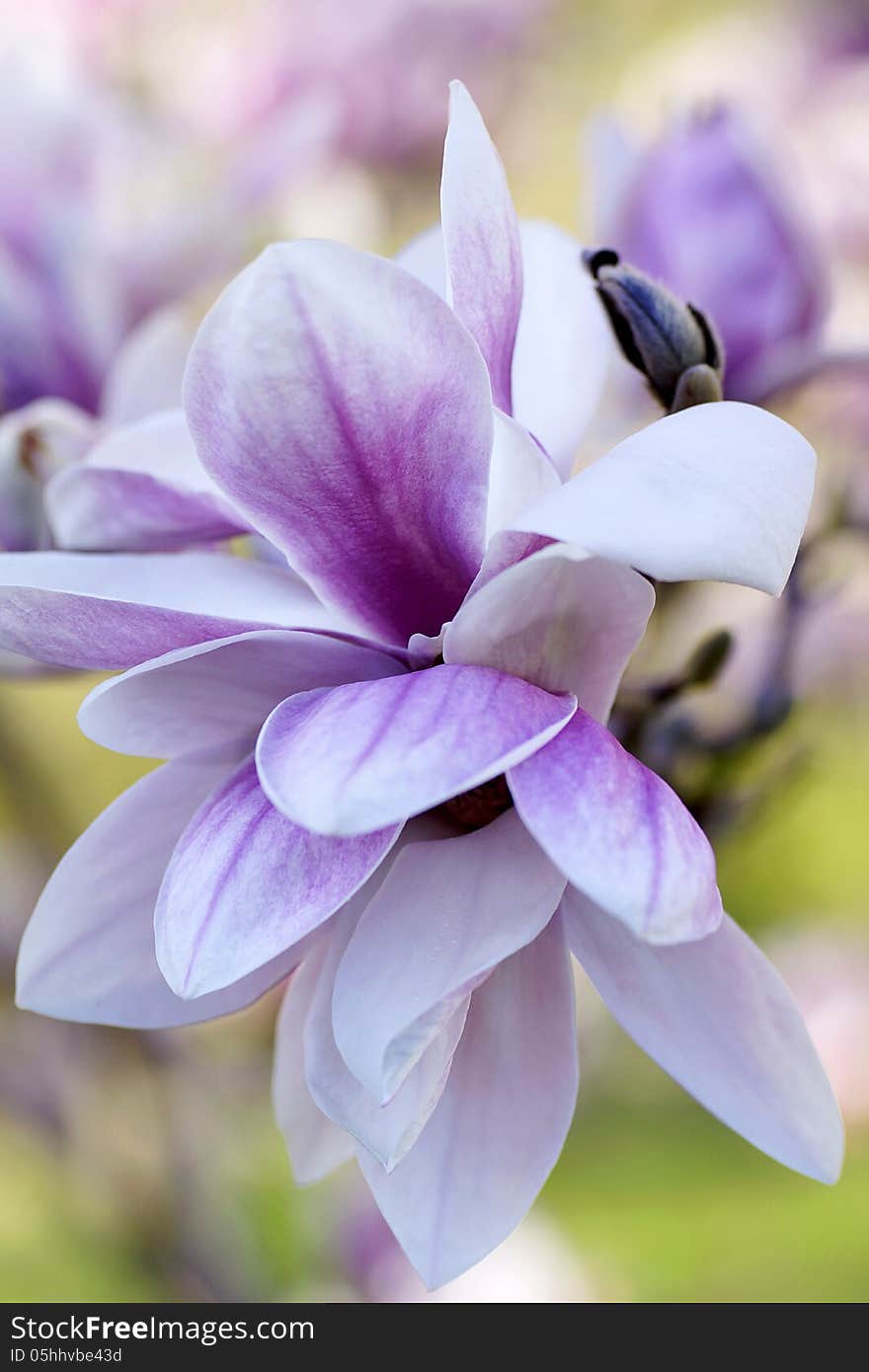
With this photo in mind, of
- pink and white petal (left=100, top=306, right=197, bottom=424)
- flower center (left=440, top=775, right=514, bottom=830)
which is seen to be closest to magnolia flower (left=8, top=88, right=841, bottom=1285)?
flower center (left=440, top=775, right=514, bottom=830)

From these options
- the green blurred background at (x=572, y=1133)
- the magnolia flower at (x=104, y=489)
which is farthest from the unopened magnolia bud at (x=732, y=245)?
the magnolia flower at (x=104, y=489)

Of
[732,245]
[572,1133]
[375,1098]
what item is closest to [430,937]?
[375,1098]

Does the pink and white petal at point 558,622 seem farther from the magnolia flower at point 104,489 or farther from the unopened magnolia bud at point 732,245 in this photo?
the unopened magnolia bud at point 732,245

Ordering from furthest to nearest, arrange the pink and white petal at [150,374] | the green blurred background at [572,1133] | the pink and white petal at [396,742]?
1. the green blurred background at [572,1133]
2. the pink and white petal at [150,374]
3. the pink and white petal at [396,742]

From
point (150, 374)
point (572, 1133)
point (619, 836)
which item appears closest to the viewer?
Result: point (619, 836)

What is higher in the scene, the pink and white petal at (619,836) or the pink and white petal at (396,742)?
the pink and white petal at (396,742)

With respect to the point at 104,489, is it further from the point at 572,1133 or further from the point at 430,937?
the point at 572,1133
